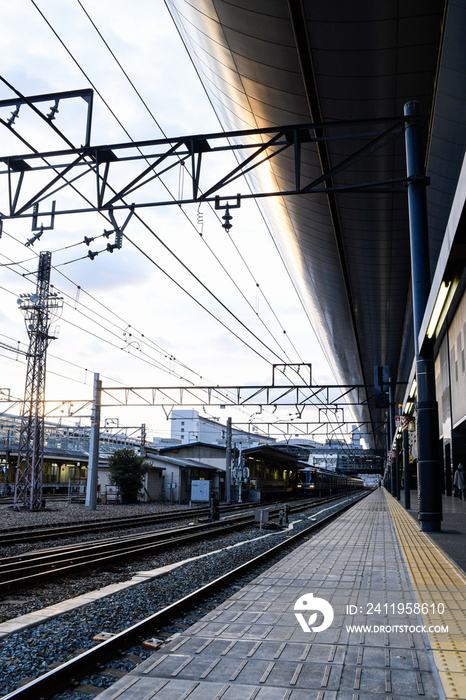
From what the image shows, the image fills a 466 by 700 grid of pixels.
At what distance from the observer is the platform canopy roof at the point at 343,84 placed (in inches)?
480

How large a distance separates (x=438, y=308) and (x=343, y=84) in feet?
28.8

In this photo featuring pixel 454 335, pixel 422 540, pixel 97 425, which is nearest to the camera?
pixel 422 540

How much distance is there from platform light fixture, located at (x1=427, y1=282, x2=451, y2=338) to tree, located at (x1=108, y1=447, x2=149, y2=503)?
30241 millimetres

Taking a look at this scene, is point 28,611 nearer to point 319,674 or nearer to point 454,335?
point 319,674

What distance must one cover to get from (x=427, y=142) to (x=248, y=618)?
1446 cm

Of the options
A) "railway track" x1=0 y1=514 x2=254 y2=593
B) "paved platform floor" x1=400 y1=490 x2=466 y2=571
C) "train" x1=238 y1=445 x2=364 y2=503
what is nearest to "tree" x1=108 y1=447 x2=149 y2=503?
"train" x1=238 y1=445 x2=364 y2=503

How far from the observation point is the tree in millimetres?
37406

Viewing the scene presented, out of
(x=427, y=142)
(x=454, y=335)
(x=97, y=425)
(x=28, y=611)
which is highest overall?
(x=427, y=142)

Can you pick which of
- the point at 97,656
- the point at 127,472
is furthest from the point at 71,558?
the point at 127,472

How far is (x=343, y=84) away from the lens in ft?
47.5

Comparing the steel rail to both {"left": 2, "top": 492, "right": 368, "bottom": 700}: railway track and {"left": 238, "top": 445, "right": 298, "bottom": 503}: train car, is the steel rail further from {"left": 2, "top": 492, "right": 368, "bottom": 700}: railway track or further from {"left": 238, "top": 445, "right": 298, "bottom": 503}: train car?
{"left": 238, "top": 445, "right": 298, "bottom": 503}: train car

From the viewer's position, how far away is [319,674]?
4.46 m

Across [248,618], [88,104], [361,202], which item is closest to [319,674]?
[248,618]

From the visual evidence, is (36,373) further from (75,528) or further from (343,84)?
(343,84)
